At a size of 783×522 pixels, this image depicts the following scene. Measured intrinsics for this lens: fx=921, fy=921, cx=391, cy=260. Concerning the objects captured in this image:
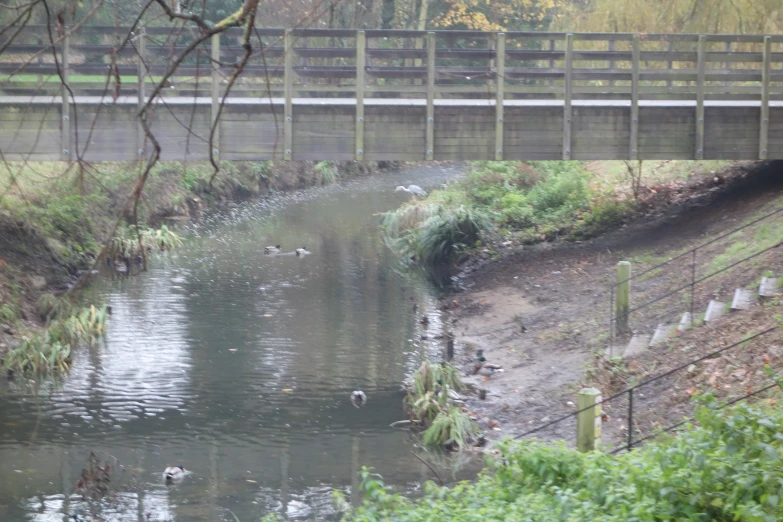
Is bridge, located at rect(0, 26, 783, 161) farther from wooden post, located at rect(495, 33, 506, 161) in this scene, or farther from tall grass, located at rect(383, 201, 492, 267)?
tall grass, located at rect(383, 201, 492, 267)

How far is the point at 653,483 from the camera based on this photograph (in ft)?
18.7

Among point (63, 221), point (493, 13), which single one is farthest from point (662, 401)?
point (493, 13)

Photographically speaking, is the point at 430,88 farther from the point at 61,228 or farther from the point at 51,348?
the point at 61,228

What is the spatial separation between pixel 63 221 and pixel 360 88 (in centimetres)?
773

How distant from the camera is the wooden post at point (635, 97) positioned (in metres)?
18.2

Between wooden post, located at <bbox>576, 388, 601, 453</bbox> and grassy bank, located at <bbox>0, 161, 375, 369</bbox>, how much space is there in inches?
229

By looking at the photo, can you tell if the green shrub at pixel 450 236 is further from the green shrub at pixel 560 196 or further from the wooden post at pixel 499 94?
the wooden post at pixel 499 94

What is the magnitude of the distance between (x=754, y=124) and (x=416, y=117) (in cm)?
683

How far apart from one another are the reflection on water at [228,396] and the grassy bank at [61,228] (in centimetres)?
89

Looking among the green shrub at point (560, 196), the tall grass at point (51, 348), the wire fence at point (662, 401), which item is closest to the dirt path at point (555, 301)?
the wire fence at point (662, 401)

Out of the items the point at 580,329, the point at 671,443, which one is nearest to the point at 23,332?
the point at 580,329

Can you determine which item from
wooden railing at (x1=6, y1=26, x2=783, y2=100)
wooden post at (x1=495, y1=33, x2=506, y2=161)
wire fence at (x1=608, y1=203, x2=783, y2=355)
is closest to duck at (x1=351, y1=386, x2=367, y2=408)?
wire fence at (x1=608, y1=203, x2=783, y2=355)

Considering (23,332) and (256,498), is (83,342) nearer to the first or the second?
(23,332)

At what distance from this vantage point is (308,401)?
43.0 ft
